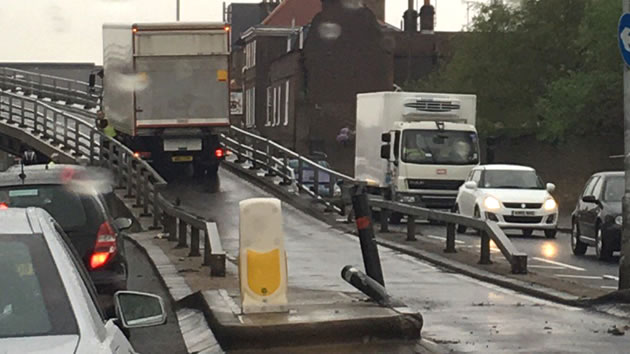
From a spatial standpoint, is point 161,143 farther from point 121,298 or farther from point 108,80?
point 121,298

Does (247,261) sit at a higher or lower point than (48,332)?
lower

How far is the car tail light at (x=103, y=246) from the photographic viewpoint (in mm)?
11297

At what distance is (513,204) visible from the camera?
90.1 ft

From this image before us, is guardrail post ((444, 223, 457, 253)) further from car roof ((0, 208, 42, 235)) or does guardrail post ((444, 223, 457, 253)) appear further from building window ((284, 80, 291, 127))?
building window ((284, 80, 291, 127))

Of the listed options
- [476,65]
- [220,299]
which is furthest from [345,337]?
[476,65]

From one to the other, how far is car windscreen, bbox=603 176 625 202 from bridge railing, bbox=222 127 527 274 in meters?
2.17

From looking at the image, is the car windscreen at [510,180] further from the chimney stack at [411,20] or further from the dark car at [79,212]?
the chimney stack at [411,20]

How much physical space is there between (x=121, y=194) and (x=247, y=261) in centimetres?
1909

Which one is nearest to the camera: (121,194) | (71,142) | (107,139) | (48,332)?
(48,332)

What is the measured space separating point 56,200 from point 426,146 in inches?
831

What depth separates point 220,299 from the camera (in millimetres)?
12344

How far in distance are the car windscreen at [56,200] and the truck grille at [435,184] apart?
67.9ft

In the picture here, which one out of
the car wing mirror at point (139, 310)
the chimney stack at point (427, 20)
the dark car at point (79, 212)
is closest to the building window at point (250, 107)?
the chimney stack at point (427, 20)

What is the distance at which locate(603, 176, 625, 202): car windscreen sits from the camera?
21625 millimetres
